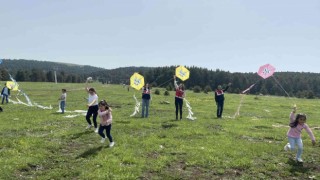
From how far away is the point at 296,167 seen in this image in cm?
1655

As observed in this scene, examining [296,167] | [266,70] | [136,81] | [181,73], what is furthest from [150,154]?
[181,73]

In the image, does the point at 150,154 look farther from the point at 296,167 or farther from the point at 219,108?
the point at 219,108

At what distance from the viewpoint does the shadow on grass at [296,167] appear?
16.0m

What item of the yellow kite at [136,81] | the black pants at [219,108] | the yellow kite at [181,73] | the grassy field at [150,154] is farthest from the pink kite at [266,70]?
the yellow kite at [136,81]

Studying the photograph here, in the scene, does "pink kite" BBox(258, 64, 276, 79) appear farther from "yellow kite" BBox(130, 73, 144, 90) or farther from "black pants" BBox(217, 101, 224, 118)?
"yellow kite" BBox(130, 73, 144, 90)

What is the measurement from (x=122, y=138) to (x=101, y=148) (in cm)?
268

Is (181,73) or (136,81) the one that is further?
(181,73)

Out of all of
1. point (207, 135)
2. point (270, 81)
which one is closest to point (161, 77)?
point (270, 81)

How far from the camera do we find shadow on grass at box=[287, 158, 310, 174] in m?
16.0

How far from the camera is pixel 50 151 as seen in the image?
17781 mm

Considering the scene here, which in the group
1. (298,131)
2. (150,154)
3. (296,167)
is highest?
(298,131)

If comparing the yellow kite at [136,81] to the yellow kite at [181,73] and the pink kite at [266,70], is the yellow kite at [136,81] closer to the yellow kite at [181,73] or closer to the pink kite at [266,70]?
A: the yellow kite at [181,73]

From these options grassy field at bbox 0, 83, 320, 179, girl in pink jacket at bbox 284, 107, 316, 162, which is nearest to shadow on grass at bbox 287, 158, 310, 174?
grassy field at bbox 0, 83, 320, 179

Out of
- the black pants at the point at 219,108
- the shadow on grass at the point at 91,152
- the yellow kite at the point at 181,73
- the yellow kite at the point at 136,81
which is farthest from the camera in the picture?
the yellow kite at the point at 181,73
